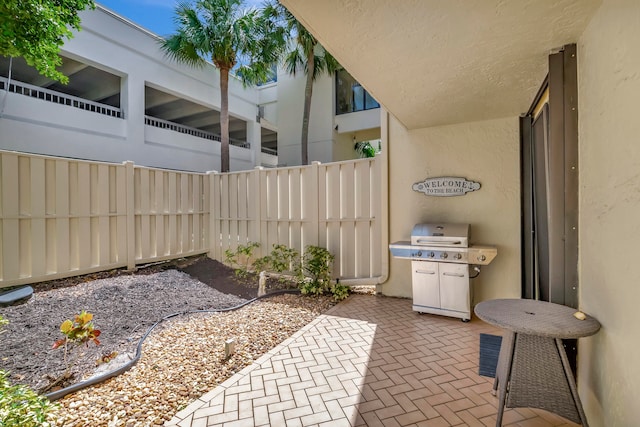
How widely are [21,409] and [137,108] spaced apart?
9423 millimetres

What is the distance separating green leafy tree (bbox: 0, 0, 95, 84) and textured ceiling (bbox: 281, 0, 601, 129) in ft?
14.4

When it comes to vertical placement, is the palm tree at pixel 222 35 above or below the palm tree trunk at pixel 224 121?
above

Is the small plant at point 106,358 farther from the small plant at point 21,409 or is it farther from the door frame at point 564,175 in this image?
the door frame at point 564,175

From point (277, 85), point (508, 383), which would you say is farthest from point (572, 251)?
point (277, 85)

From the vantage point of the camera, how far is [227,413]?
6.59 feet

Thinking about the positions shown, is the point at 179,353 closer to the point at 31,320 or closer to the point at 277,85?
the point at 31,320

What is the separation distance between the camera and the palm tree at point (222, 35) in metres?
7.62

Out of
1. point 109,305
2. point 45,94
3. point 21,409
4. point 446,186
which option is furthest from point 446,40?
point 45,94

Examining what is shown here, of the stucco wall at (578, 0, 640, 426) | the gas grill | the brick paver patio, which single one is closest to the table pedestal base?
the stucco wall at (578, 0, 640, 426)

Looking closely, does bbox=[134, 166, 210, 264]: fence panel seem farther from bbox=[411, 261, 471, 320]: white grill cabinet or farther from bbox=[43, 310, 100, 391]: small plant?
bbox=[411, 261, 471, 320]: white grill cabinet

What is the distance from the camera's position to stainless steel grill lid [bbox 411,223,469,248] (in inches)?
139

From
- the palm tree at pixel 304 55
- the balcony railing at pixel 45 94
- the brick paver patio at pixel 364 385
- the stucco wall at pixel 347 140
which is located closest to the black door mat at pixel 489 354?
the brick paver patio at pixel 364 385

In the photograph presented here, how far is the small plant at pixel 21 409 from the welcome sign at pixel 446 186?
4.28 metres

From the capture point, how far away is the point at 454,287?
3586 mm
